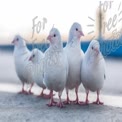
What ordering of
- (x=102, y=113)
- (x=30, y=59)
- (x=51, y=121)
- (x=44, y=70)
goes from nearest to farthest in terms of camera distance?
(x=51, y=121) < (x=102, y=113) < (x=44, y=70) < (x=30, y=59)

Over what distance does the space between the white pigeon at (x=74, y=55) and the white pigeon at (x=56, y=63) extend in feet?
0.21

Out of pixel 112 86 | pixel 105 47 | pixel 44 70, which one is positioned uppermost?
pixel 105 47

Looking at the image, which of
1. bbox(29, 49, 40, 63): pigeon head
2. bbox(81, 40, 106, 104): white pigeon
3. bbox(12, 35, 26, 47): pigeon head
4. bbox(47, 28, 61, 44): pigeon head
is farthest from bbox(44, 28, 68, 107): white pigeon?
bbox(12, 35, 26, 47): pigeon head

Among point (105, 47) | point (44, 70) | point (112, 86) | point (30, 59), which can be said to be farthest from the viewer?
point (112, 86)

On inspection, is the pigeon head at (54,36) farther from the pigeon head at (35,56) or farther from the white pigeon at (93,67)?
the pigeon head at (35,56)

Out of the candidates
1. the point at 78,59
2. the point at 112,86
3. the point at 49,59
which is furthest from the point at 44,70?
the point at 112,86

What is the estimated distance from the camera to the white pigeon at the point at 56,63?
6.48 ft

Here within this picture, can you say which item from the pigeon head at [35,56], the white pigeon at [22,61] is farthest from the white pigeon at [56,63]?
the white pigeon at [22,61]

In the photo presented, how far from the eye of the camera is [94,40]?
6.48 ft

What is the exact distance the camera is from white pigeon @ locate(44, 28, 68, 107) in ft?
6.48

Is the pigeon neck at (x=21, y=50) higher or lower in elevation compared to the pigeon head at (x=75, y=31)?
lower

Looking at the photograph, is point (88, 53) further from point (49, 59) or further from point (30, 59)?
point (30, 59)

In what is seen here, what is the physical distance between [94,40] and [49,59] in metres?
0.28

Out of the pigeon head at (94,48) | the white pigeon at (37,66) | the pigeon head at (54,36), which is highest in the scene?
the pigeon head at (54,36)
